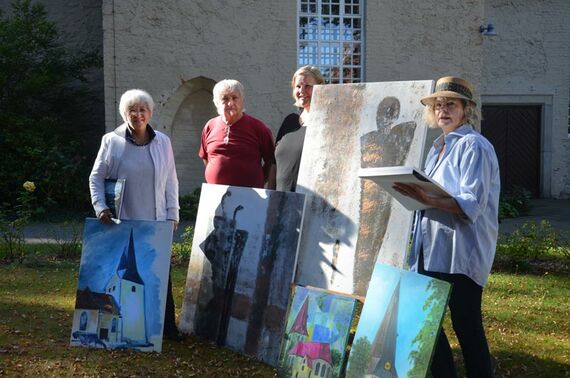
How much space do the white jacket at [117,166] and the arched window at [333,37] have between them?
35.3ft

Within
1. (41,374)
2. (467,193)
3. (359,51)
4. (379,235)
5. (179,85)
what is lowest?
(41,374)

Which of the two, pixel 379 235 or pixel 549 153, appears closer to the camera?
pixel 379 235

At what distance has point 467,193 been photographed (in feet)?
11.4

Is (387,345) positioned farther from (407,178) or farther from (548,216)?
(548,216)

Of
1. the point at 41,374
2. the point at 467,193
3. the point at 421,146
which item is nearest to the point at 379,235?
the point at 421,146

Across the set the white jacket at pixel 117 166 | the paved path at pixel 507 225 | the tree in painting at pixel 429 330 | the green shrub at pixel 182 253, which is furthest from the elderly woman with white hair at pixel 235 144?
the paved path at pixel 507 225

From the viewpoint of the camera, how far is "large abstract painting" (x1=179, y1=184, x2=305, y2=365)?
4.94m

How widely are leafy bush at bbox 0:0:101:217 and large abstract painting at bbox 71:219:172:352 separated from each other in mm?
9195

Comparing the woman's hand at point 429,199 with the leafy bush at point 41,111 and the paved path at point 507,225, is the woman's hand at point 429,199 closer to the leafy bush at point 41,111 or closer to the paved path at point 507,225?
the paved path at point 507,225

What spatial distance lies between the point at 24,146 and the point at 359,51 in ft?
24.8

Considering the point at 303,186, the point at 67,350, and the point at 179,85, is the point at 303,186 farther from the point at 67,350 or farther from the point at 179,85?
the point at 179,85

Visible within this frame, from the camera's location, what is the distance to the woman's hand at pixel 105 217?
5090 millimetres

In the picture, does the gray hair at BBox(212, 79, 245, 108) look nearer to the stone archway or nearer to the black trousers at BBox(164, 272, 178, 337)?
the black trousers at BBox(164, 272, 178, 337)

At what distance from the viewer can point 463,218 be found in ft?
11.6
